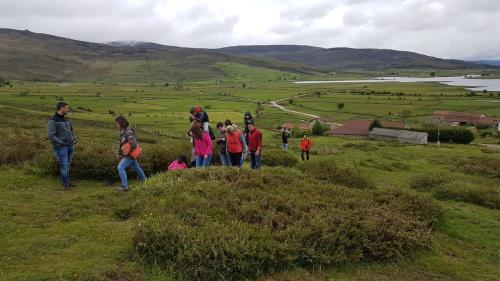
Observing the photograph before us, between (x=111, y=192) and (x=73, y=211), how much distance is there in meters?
1.98

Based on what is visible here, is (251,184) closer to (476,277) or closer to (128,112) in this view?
(476,277)

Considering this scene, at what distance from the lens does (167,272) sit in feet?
23.7

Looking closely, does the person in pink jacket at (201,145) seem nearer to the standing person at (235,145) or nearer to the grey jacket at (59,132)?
the standing person at (235,145)

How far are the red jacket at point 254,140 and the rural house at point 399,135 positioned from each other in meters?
57.7

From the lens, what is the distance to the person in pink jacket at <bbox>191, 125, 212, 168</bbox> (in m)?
13.5

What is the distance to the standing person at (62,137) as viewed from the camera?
458 inches

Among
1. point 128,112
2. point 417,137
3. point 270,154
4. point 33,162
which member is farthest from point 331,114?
point 33,162

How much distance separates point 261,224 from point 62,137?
6.34 m

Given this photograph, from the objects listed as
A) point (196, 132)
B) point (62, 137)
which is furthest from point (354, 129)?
point (62, 137)

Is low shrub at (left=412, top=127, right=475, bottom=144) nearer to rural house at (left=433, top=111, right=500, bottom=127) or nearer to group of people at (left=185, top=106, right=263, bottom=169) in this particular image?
rural house at (left=433, top=111, right=500, bottom=127)

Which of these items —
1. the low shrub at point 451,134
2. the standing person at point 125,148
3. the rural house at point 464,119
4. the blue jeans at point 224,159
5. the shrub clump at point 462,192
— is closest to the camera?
the standing person at point 125,148

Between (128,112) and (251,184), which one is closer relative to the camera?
(251,184)

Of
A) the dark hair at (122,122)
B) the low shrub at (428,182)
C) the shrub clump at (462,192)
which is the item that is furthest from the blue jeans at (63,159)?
the low shrub at (428,182)

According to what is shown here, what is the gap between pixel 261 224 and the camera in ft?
28.1
